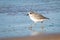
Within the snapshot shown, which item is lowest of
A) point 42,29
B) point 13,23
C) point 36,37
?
point 36,37

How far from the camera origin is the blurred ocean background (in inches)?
160

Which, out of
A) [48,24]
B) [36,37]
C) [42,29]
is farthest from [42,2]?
[36,37]

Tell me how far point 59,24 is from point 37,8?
79.6 inches

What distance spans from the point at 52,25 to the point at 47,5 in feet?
7.96

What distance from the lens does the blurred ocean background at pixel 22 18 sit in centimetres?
407

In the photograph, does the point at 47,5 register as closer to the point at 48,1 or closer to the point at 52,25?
the point at 48,1

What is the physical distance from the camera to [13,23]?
4734 mm

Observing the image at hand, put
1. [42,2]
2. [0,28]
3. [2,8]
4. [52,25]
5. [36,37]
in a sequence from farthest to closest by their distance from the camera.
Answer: [42,2]
[2,8]
[52,25]
[0,28]
[36,37]

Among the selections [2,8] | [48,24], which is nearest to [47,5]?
[2,8]

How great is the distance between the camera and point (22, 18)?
5.19m

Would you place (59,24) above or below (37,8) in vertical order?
below

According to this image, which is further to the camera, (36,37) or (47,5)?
(47,5)

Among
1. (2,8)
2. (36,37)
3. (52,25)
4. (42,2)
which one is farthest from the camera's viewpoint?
(42,2)

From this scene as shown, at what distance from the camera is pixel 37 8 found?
6.60 metres
